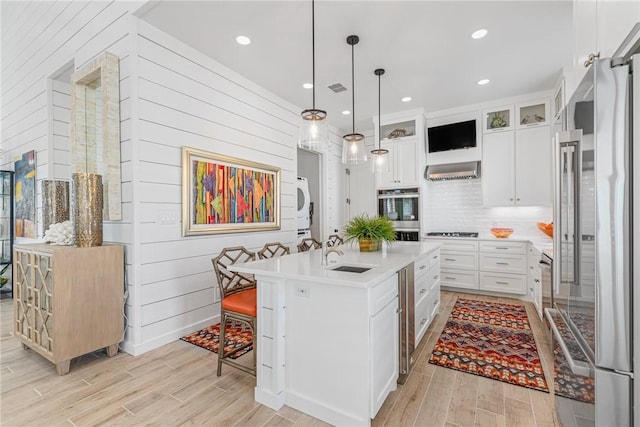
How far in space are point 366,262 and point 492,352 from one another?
1520 mm

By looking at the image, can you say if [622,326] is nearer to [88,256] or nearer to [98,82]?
[88,256]

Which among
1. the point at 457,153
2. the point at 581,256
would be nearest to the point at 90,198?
the point at 581,256

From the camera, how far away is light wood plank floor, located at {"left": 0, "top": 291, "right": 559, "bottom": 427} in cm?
176

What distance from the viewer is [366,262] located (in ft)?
7.13

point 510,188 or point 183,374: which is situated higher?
point 510,188

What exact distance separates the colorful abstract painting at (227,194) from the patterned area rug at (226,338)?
3.43ft

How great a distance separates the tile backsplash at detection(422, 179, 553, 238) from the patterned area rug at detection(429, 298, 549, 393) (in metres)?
1.50

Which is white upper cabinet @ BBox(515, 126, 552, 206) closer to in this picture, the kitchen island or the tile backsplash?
the tile backsplash

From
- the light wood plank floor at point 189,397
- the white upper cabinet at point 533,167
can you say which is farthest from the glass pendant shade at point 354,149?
the white upper cabinet at point 533,167

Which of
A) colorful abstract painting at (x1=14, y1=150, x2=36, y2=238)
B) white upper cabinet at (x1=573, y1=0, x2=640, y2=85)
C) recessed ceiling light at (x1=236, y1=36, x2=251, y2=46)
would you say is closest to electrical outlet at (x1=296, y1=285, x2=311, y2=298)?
white upper cabinet at (x1=573, y1=0, x2=640, y2=85)

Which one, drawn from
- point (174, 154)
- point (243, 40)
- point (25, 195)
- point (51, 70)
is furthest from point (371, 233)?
point (25, 195)

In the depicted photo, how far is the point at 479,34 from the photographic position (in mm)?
2865

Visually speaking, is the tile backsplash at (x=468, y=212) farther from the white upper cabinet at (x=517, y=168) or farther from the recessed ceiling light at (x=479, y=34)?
the recessed ceiling light at (x=479, y=34)

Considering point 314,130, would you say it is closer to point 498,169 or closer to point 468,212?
point 498,169
